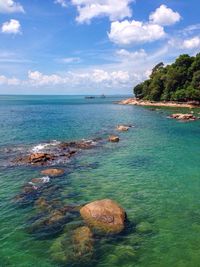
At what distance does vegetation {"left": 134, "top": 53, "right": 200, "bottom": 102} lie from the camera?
124 meters

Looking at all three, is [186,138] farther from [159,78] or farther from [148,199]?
[159,78]

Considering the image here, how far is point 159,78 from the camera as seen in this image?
148 m

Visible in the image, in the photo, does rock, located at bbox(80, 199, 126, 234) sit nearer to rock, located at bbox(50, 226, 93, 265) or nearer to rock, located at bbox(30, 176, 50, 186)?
rock, located at bbox(50, 226, 93, 265)

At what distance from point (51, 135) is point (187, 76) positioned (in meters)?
89.3

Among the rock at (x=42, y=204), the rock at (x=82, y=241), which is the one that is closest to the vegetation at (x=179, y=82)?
the rock at (x=42, y=204)

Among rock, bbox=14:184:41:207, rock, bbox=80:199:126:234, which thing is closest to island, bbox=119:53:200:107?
rock, bbox=14:184:41:207

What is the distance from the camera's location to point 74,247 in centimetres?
1830

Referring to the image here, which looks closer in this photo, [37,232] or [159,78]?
[37,232]

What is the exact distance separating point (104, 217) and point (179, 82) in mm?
123413

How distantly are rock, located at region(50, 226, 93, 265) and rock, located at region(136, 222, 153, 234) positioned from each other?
368 centimetres

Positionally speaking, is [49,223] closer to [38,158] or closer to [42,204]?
[42,204]

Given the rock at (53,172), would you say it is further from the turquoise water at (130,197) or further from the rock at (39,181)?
the rock at (39,181)

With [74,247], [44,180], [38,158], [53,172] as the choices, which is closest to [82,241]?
[74,247]

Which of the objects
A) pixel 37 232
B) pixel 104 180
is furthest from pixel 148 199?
pixel 37 232
